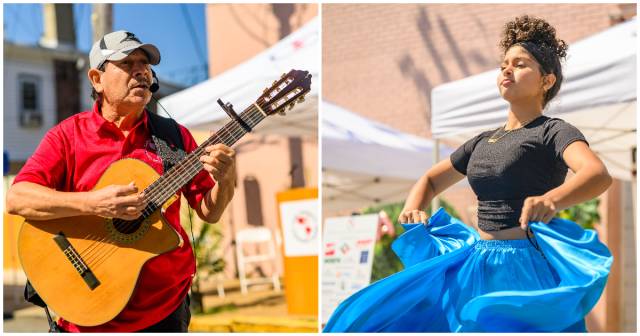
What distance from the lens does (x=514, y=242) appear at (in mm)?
2920

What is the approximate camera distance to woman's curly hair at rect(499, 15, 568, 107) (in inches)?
118

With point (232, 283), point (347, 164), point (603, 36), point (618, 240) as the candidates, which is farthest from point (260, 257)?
point (603, 36)

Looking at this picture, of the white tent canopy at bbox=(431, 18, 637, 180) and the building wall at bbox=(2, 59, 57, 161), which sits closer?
the white tent canopy at bbox=(431, 18, 637, 180)

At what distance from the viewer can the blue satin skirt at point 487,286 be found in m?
2.67

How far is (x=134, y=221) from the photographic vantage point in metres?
2.97

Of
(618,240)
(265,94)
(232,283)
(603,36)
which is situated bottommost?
(232,283)

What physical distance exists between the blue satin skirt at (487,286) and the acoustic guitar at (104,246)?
691 mm

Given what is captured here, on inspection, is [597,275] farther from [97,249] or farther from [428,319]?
[97,249]

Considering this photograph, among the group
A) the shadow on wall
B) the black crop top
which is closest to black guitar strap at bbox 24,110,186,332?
the black crop top

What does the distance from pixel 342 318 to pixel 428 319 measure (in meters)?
0.29

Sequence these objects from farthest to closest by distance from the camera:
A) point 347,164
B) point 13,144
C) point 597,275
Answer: point 13,144 < point 347,164 < point 597,275

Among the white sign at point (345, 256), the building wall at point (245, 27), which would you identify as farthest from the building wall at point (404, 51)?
the white sign at point (345, 256)

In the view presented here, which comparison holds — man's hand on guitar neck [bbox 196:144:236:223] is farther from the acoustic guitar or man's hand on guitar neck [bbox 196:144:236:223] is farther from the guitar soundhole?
the guitar soundhole

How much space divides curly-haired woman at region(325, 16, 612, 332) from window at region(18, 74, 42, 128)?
2155 cm
